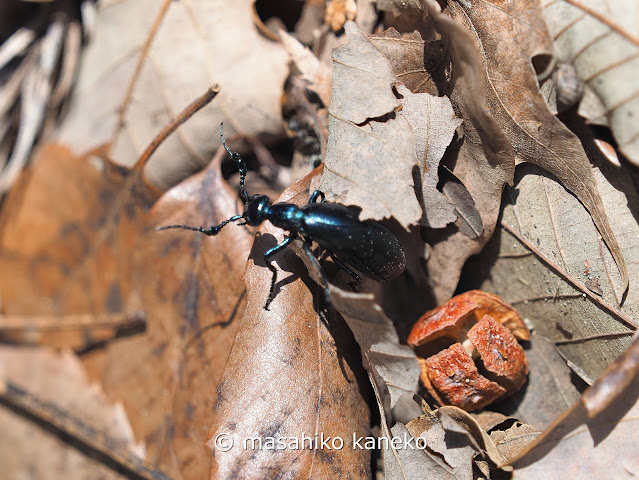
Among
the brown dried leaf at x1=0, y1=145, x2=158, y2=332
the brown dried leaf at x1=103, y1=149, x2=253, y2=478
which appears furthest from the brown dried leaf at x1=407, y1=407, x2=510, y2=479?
the brown dried leaf at x1=0, y1=145, x2=158, y2=332

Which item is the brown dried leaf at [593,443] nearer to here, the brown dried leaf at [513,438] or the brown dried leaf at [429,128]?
the brown dried leaf at [513,438]

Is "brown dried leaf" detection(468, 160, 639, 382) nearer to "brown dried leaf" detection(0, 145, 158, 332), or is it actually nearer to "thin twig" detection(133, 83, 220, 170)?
"thin twig" detection(133, 83, 220, 170)

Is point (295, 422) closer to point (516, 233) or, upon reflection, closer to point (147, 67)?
point (516, 233)

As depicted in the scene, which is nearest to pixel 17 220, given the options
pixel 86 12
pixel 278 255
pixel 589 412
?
pixel 86 12

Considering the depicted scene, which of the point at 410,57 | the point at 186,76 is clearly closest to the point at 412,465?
the point at 410,57

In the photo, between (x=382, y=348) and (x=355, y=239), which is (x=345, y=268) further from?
(x=382, y=348)

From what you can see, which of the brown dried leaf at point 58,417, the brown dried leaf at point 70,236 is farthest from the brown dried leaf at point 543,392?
the brown dried leaf at point 58,417
